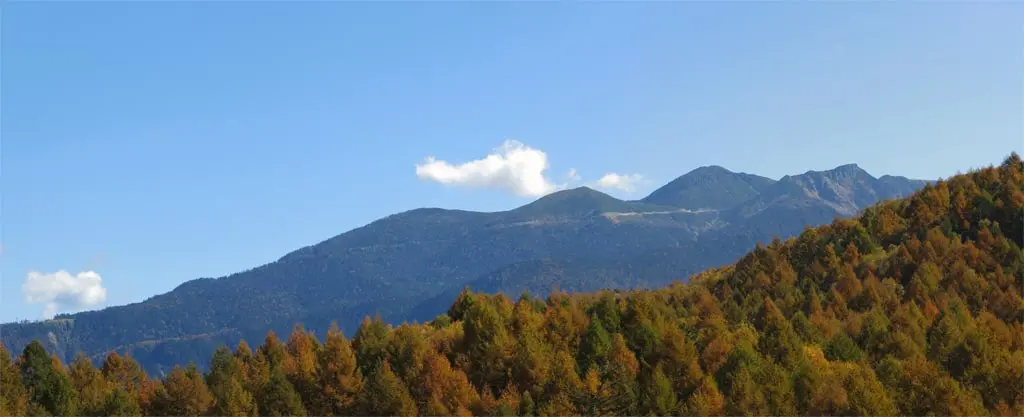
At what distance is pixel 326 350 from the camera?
122750 mm

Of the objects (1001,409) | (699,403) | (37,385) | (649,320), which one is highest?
(37,385)

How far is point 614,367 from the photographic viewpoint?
117188 millimetres

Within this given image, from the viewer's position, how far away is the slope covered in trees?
107062 mm

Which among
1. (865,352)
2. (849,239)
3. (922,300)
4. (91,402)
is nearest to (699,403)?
(865,352)

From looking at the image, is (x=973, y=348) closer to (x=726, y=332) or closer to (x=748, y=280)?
(x=726, y=332)

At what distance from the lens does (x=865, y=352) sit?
124 metres

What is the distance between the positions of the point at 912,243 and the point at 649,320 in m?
71.8

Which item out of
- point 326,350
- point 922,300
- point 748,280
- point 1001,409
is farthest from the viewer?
point 748,280

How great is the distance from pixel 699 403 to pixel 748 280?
82297 mm

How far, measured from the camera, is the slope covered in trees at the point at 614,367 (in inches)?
4215

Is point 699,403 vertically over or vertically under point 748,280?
under

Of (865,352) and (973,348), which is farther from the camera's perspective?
(865,352)

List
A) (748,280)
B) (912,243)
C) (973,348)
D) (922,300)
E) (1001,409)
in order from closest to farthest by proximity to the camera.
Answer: (1001,409) < (973,348) < (922,300) < (912,243) < (748,280)

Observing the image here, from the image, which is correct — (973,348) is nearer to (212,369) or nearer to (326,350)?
(326,350)
